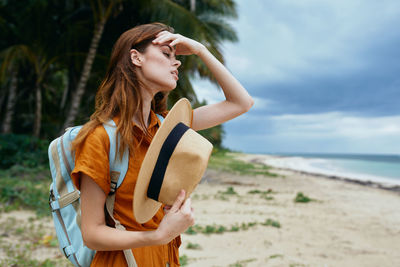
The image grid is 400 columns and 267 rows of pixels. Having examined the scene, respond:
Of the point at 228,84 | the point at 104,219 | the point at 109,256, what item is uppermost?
the point at 228,84

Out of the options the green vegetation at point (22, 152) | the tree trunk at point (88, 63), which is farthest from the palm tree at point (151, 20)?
the green vegetation at point (22, 152)

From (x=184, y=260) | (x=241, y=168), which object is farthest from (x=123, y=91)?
(x=241, y=168)

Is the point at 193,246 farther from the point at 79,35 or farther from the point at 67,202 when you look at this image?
the point at 79,35

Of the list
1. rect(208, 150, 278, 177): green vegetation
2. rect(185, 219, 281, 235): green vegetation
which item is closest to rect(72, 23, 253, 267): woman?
rect(185, 219, 281, 235): green vegetation

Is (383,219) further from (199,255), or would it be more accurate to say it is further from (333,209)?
(199,255)

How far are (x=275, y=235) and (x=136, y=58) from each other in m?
5.05

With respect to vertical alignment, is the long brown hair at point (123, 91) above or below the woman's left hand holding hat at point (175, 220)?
above

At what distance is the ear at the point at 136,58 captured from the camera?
124 centimetres

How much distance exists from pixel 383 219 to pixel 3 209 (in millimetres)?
8058

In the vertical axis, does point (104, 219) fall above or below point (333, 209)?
above

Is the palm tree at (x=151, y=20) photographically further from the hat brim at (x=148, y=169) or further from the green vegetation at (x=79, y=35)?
the hat brim at (x=148, y=169)

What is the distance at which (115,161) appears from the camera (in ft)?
3.54

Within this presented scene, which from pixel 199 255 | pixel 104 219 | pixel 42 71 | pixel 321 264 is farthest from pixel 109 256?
pixel 42 71

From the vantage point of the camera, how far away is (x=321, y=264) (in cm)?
432
